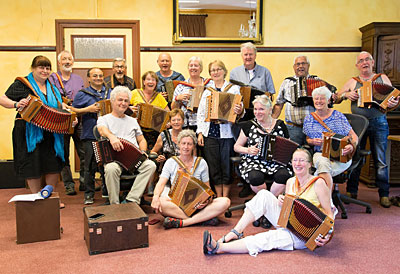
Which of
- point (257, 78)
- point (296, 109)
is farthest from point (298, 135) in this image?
point (257, 78)

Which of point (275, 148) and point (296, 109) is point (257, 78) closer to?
point (296, 109)

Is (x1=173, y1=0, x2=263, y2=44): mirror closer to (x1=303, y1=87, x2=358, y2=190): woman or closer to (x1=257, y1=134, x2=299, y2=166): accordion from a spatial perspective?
(x1=303, y1=87, x2=358, y2=190): woman

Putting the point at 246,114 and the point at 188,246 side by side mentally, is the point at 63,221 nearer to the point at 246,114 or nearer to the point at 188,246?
the point at 188,246

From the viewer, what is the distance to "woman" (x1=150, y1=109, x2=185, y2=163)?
391cm

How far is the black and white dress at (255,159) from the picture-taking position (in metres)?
3.46

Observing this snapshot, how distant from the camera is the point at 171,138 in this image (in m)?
3.96

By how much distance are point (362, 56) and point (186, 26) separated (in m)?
2.37

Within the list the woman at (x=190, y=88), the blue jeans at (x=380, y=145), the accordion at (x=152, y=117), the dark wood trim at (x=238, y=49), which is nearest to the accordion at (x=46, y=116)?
the accordion at (x=152, y=117)

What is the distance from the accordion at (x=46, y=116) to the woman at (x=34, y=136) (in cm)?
11

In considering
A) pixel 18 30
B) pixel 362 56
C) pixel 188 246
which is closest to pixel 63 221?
pixel 188 246

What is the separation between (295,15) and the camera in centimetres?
547

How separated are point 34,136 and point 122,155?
0.86 metres

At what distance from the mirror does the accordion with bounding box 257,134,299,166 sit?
242cm

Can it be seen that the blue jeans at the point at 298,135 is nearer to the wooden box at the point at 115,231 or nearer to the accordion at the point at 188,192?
the accordion at the point at 188,192
